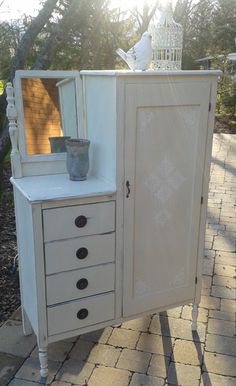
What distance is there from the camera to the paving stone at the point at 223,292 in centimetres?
312

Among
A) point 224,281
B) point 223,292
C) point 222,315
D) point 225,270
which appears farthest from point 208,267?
point 222,315

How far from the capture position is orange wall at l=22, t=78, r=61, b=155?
7.63 feet

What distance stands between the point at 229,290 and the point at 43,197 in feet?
6.34

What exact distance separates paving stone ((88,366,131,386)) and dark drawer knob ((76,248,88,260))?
0.73 metres

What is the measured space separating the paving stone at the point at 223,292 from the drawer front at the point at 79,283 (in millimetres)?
1189

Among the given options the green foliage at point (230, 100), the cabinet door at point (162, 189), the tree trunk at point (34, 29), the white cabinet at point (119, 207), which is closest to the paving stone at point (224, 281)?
the cabinet door at point (162, 189)

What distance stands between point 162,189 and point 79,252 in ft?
2.01

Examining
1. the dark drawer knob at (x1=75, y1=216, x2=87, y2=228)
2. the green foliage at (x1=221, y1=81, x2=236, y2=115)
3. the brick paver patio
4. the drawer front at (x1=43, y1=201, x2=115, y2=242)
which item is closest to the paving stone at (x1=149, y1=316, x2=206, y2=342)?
the brick paver patio

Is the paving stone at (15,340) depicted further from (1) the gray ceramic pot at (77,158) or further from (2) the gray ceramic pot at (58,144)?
(2) the gray ceramic pot at (58,144)

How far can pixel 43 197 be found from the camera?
6.60 feet

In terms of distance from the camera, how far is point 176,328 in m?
2.75

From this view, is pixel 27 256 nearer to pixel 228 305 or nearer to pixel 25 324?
pixel 25 324

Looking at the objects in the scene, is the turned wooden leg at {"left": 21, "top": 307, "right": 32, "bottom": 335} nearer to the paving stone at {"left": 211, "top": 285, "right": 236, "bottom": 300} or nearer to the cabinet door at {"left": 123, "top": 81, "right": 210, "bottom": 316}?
the cabinet door at {"left": 123, "top": 81, "right": 210, "bottom": 316}

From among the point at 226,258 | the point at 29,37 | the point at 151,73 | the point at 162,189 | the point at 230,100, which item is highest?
the point at 29,37
